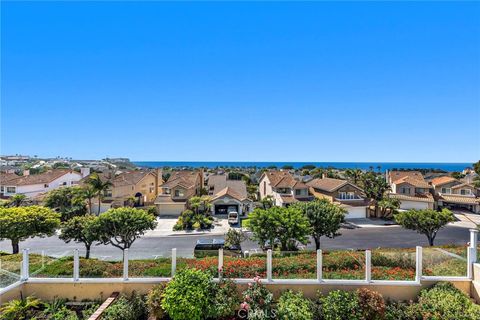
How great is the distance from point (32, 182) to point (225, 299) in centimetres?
5673

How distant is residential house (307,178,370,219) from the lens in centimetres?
4216

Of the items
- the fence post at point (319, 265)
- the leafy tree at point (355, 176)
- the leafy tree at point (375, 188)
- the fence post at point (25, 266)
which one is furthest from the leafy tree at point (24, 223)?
the leafy tree at point (355, 176)

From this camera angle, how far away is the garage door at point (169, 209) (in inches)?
1714

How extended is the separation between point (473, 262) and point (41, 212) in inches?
→ 1093

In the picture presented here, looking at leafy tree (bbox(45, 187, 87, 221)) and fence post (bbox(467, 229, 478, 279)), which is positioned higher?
fence post (bbox(467, 229, 478, 279))

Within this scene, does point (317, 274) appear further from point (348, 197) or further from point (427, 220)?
point (348, 197)

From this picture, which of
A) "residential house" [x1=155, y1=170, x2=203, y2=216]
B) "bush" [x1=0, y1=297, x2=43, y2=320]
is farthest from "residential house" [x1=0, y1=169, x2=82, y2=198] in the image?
"bush" [x1=0, y1=297, x2=43, y2=320]

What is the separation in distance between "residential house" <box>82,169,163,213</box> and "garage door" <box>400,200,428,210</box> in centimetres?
4421

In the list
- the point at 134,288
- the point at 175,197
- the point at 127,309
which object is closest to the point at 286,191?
the point at 175,197

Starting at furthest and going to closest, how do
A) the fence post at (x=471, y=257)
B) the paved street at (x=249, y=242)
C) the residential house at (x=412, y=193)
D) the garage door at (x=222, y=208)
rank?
the residential house at (x=412, y=193) → the garage door at (x=222, y=208) → the paved street at (x=249, y=242) → the fence post at (x=471, y=257)

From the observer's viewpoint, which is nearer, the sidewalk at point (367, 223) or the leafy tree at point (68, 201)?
the sidewalk at point (367, 223)

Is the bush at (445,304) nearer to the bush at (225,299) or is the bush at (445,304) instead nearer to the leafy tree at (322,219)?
the bush at (225,299)

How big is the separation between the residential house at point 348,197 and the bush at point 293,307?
33481mm

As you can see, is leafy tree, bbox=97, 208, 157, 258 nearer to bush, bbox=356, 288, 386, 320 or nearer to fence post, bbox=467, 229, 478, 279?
bush, bbox=356, 288, 386, 320
